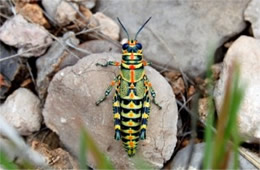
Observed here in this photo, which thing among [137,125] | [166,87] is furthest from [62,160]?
[166,87]

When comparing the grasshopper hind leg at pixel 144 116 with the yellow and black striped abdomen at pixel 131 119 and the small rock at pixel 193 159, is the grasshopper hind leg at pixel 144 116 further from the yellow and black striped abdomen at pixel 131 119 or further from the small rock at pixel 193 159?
the small rock at pixel 193 159

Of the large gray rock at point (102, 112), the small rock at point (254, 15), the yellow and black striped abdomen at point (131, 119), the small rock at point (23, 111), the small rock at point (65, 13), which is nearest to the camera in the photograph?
the yellow and black striped abdomen at point (131, 119)

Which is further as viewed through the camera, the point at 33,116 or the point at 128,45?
the point at 33,116

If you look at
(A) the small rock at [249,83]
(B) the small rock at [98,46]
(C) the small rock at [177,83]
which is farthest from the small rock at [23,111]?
(A) the small rock at [249,83]

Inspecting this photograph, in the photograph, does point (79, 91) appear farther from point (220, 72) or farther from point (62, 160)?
point (220, 72)

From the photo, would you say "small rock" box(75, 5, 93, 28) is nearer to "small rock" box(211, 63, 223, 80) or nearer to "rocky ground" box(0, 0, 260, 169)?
"rocky ground" box(0, 0, 260, 169)

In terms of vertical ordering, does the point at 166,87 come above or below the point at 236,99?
below

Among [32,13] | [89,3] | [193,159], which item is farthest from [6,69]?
[193,159]

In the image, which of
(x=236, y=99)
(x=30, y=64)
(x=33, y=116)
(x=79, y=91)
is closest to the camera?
(x=236, y=99)

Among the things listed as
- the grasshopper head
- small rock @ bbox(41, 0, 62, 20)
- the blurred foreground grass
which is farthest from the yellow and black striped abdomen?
the blurred foreground grass
